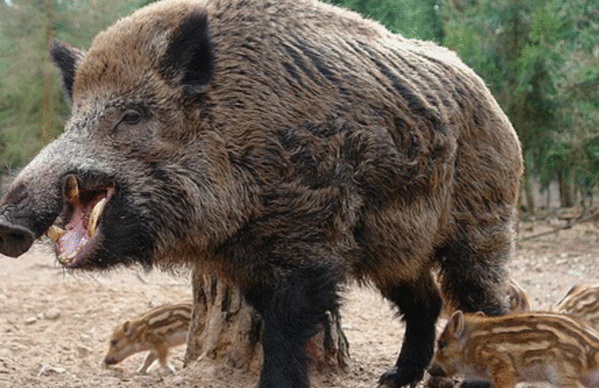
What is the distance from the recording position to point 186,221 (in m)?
3.51

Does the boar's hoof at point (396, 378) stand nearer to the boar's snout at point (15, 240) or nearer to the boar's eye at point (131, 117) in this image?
the boar's eye at point (131, 117)

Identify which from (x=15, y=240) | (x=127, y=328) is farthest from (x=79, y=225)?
(x=127, y=328)

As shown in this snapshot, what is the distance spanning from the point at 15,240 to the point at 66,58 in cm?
114

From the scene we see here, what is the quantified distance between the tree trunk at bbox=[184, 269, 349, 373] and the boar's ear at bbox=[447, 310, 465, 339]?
2.12ft

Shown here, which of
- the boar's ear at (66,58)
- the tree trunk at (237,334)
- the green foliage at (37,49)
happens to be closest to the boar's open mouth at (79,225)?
the boar's ear at (66,58)

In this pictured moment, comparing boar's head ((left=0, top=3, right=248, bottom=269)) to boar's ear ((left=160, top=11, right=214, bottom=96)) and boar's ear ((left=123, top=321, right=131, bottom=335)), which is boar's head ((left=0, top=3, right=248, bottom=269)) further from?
boar's ear ((left=123, top=321, right=131, bottom=335))

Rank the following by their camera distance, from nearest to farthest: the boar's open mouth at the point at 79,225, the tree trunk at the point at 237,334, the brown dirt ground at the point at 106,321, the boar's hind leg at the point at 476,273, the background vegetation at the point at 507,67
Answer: the boar's open mouth at the point at 79,225 → the boar's hind leg at the point at 476,273 → the tree trunk at the point at 237,334 → the brown dirt ground at the point at 106,321 → the background vegetation at the point at 507,67

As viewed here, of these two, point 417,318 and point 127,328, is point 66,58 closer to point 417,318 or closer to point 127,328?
point 417,318

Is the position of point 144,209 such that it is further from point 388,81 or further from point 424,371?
point 424,371

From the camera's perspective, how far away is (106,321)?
833cm

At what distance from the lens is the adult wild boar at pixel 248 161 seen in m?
3.38

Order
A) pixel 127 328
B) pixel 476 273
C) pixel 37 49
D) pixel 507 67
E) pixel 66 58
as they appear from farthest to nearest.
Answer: pixel 507 67 → pixel 37 49 → pixel 127 328 → pixel 476 273 → pixel 66 58

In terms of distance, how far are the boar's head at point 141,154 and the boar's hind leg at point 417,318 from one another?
5.73ft

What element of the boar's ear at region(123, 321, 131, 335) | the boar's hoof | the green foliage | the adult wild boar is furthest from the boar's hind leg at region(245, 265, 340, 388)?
the green foliage
